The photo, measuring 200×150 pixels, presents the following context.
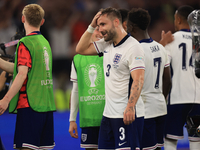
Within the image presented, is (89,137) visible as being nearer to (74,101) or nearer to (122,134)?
(74,101)

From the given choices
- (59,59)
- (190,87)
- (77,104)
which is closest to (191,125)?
(190,87)

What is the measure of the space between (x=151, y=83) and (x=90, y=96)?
77 cm

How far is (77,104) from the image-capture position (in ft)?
12.6

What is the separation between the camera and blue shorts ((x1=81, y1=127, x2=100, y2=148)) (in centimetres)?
355

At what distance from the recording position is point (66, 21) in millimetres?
11188

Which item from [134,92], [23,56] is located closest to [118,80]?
[134,92]

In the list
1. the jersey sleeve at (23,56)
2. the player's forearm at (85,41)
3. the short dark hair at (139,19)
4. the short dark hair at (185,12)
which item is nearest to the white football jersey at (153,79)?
the short dark hair at (139,19)

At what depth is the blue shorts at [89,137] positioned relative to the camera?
11.7ft

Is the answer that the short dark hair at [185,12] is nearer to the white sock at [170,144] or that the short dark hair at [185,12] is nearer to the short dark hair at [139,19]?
the short dark hair at [139,19]

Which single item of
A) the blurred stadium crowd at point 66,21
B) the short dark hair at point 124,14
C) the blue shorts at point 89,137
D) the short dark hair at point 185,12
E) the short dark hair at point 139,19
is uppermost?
the blurred stadium crowd at point 66,21

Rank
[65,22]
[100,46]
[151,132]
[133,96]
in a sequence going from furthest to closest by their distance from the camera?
[65,22] < [151,132] < [100,46] < [133,96]

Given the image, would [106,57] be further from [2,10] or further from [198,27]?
[2,10]

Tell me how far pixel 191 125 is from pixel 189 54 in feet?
3.49

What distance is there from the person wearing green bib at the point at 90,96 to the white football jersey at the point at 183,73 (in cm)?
134
